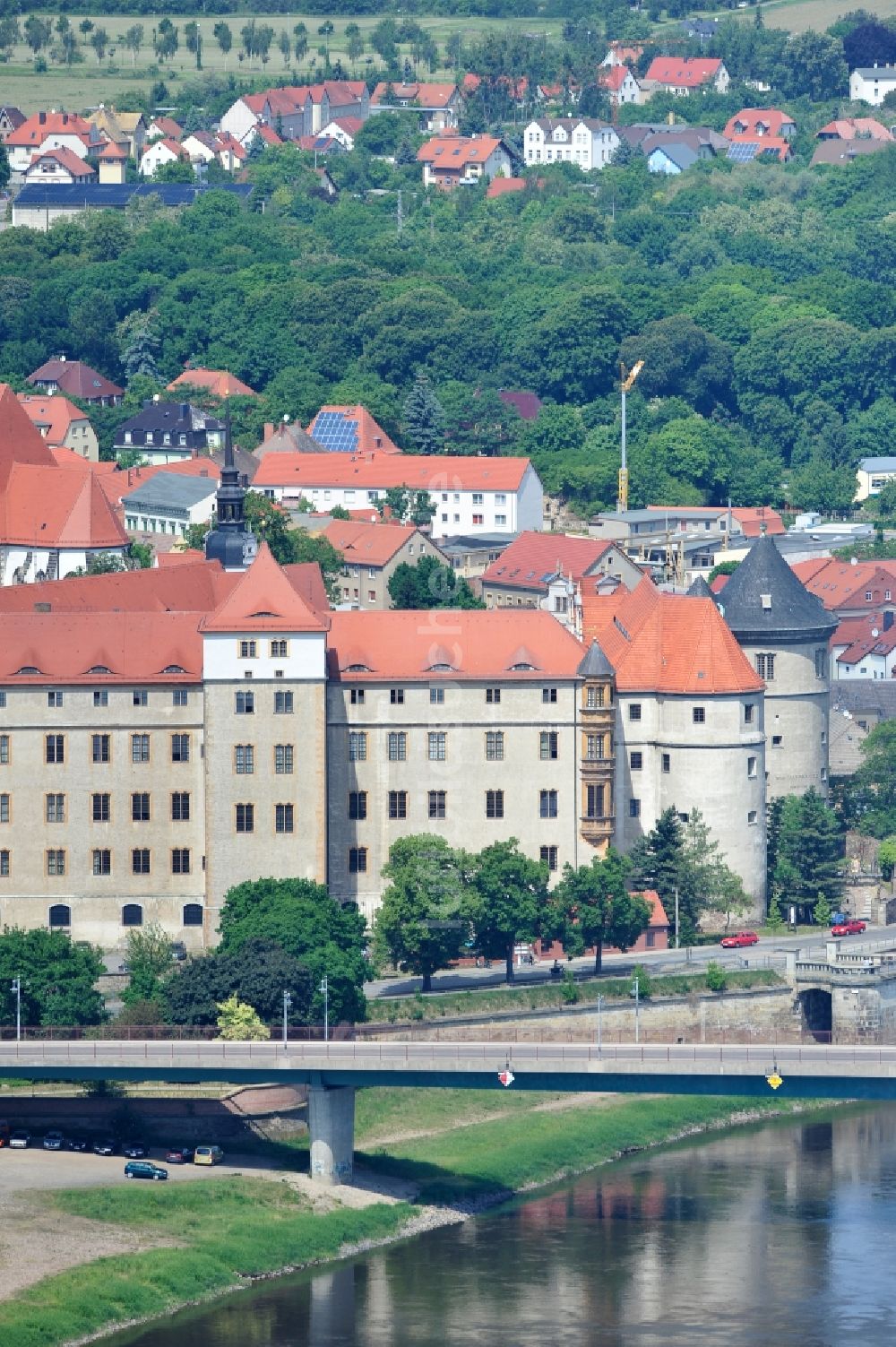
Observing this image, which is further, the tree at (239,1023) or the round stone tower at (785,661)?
the round stone tower at (785,661)

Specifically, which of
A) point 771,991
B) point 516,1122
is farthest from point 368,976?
point 771,991

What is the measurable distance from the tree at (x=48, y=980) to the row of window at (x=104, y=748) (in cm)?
1038

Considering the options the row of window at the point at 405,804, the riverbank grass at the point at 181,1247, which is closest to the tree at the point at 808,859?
the row of window at the point at 405,804

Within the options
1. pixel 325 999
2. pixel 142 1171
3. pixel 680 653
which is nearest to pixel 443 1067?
pixel 142 1171

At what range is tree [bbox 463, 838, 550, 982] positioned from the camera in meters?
161

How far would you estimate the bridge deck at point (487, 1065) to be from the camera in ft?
455

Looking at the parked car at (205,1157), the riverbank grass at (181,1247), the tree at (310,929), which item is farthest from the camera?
the tree at (310,929)

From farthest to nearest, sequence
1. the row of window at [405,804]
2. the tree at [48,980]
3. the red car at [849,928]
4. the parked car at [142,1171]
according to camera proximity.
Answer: the red car at [849,928] → the row of window at [405,804] → the tree at [48,980] → the parked car at [142,1171]

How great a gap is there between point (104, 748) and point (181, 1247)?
99.2 feet

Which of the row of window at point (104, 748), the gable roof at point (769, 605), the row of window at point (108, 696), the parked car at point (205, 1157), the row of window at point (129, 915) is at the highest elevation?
the gable roof at point (769, 605)

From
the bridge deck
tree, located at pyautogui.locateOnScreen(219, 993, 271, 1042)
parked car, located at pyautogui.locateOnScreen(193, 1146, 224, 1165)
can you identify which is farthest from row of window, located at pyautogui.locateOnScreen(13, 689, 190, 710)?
parked car, located at pyautogui.locateOnScreen(193, 1146, 224, 1165)

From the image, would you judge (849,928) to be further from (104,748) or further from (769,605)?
(104,748)

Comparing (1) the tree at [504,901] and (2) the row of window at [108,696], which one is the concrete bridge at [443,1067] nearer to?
(1) the tree at [504,901]

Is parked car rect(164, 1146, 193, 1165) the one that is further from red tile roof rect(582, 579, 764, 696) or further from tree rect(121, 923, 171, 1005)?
red tile roof rect(582, 579, 764, 696)
